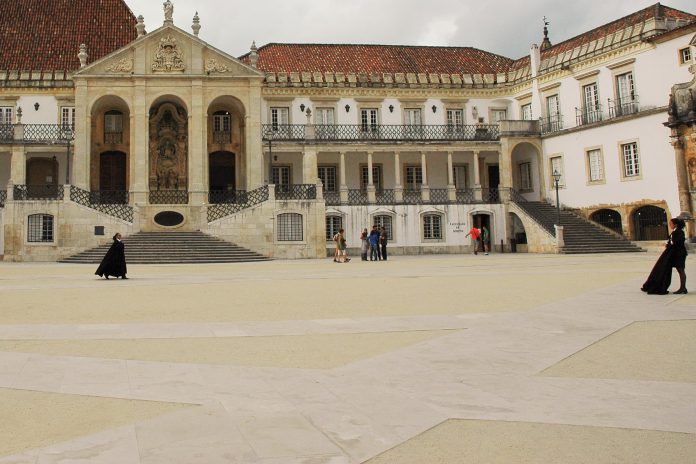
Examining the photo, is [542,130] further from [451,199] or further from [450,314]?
[450,314]

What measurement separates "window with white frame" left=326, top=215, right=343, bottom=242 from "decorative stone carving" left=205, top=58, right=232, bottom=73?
9.43 m

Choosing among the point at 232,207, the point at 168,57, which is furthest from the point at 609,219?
the point at 168,57

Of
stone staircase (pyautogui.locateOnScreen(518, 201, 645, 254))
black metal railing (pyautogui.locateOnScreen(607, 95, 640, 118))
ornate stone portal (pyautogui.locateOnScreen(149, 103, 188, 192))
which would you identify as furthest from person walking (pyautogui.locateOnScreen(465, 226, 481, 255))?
ornate stone portal (pyautogui.locateOnScreen(149, 103, 188, 192))

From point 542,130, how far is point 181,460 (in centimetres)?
3441

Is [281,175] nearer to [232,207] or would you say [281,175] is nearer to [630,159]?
[232,207]

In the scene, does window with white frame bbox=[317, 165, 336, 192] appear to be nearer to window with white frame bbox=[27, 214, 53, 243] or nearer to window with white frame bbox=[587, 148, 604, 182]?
window with white frame bbox=[587, 148, 604, 182]

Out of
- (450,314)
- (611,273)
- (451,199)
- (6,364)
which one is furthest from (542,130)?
(6,364)

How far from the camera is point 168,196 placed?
1256 inches

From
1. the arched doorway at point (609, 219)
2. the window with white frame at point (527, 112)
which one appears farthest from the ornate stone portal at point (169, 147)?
the arched doorway at point (609, 219)

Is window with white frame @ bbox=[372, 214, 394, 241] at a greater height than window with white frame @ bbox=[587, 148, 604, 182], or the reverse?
window with white frame @ bbox=[587, 148, 604, 182]

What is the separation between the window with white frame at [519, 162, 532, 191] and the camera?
35.5 metres

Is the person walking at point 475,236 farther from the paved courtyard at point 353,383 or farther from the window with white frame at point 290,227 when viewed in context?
the paved courtyard at point 353,383

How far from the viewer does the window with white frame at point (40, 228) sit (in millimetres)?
26547

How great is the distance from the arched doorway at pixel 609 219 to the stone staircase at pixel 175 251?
17.3 meters
